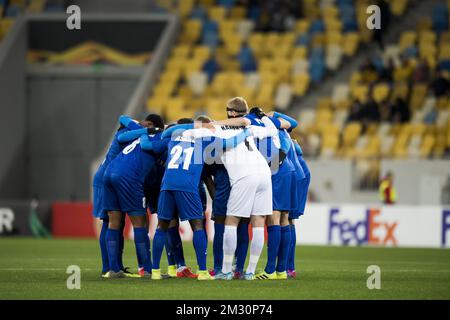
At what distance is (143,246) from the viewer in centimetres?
1479

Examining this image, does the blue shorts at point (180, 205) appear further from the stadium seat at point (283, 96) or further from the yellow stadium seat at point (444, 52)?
the yellow stadium seat at point (444, 52)

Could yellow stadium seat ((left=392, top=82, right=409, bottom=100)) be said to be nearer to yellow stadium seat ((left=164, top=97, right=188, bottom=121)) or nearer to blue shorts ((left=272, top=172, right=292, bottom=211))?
yellow stadium seat ((left=164, top=97, right=188, bottom=121))

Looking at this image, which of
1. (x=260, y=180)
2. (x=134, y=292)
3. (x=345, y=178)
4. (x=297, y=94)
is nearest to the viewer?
(x=134, y=292)

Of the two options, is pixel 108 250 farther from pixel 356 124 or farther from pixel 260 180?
pixel 356 124

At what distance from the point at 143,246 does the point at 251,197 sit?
1704 millimetres

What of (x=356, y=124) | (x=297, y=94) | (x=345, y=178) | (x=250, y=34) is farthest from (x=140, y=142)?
(x=250, y=34)

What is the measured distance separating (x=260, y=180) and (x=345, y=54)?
19.2 metres

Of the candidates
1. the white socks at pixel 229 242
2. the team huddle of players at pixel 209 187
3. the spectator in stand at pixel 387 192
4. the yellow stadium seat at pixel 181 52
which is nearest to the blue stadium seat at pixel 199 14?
the yellow stadium seat at pixel 181 52

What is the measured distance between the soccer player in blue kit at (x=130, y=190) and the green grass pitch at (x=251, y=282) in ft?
1.72

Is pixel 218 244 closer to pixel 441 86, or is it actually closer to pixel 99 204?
pixel 99 204

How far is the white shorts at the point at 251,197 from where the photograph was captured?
14.1 metres

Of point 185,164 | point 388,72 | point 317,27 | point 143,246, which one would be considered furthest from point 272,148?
point 317,27

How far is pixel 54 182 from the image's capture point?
35.7m

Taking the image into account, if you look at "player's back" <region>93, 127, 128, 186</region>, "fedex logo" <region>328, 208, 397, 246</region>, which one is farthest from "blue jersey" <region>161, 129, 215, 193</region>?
"fedex logo" <region>328, 208, 397, 246</region>
